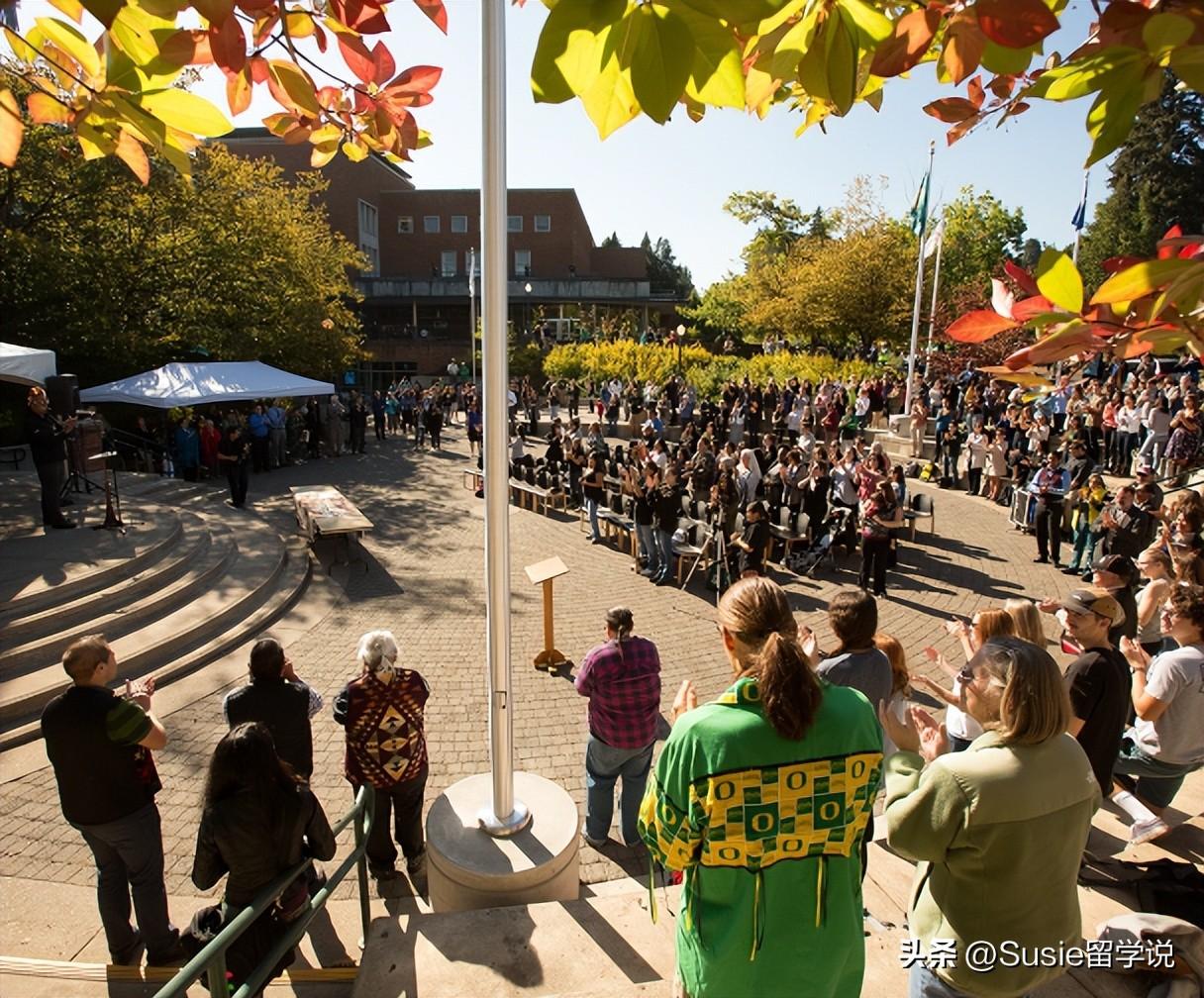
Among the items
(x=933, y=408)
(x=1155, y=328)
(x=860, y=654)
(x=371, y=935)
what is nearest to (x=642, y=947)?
(x=371, y=935)

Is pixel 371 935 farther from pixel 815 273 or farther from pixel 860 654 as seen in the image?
pixel 815 273

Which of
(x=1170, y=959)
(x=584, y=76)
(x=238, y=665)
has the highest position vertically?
(x=584, y=76)

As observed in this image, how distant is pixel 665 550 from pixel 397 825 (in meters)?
6.96

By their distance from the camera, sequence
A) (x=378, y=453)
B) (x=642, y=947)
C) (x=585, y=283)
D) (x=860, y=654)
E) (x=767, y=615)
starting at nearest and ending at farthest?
(x=767, y=615) < (x=642, y=947) < (x=860, y=654) < (x=378, y=453) < (x=585, y=283)

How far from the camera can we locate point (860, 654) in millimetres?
3844

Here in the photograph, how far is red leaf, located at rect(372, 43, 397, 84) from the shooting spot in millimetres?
1816

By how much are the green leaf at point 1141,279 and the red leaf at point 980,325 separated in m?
0.15

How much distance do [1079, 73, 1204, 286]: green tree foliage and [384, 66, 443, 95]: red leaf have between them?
4835cm

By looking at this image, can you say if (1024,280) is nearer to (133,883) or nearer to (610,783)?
(610,783)

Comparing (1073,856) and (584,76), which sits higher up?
(584,76)

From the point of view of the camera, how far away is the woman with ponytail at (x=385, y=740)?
439 cm

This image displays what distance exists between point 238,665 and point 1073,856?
8126mm

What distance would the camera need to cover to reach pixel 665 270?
89.3 metres

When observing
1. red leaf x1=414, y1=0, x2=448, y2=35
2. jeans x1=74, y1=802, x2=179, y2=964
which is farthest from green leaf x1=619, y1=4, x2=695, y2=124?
jeans x1=74, y1=802, x2=179, y2=964
